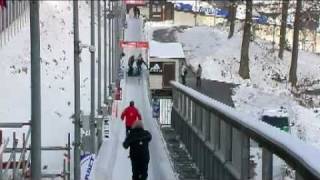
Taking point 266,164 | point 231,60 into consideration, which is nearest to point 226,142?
point 266,164

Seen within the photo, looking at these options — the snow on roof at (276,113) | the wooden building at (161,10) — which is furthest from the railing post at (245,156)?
the wooden building at (161,10)

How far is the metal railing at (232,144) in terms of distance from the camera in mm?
6129

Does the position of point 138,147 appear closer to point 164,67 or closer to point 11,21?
point 11,21

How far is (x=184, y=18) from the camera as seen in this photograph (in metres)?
97.8

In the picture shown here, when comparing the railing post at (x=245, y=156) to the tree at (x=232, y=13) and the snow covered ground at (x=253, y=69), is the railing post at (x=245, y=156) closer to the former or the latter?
the snow covered ground at (x=253, y=69)

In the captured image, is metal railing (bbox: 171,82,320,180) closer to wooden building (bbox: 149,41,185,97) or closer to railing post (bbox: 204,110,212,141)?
railing post (bbox: 204,110,212,141)

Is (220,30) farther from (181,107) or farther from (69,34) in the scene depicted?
(181,107)

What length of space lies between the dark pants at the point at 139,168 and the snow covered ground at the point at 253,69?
9.83ft

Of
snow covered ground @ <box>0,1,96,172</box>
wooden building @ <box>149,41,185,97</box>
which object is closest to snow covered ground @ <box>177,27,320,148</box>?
wooden building @ <box>149,41,185,97</box>

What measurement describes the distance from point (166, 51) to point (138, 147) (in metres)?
36.5

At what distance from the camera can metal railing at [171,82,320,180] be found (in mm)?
6129

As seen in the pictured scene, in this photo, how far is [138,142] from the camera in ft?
52.1

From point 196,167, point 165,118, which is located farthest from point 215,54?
point 196,167

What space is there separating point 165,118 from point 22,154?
897 inches
